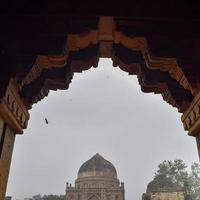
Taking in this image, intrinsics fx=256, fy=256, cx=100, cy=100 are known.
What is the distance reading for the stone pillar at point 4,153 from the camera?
278 cm

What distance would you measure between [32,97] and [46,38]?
102 centimetres

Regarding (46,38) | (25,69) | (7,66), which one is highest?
(46,38)

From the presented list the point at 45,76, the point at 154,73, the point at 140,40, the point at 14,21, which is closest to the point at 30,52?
the point at 14,21

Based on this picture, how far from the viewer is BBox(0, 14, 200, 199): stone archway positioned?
285 cm

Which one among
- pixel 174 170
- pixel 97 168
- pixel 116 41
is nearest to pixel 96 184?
pixel 97 168

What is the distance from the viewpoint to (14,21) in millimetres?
2686

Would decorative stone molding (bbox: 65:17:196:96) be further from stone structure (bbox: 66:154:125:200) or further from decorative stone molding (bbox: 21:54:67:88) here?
stone structure (bbox: 66:154:125:200)

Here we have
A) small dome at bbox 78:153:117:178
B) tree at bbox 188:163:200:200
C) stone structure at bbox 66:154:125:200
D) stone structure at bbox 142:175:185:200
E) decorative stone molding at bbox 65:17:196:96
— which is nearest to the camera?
decorative stone molding at bbox 65:17:196:96

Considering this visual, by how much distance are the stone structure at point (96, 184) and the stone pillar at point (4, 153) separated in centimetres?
4274

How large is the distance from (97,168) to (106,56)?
145ft

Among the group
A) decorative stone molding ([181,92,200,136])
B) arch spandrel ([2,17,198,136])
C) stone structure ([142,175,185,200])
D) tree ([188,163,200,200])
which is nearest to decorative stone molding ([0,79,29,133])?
arch spandrel ([2,17,198,136])

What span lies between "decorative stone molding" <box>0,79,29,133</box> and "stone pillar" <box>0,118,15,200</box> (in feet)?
0.28

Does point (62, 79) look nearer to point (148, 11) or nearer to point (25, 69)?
point (25, 69)

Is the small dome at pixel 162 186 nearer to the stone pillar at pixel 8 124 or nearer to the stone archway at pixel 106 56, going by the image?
the stone archway at pixel 106 56
